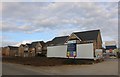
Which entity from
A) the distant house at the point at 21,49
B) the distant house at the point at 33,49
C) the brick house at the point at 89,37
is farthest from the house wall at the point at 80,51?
the distant house at the point at 21,49

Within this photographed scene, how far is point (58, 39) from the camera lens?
74.1 metres

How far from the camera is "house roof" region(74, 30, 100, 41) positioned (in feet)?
176

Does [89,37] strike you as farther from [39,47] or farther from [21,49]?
[21,49]

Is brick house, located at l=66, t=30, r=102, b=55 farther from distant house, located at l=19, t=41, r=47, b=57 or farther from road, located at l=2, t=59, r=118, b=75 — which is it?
distant house, located at l=19, t=41, r=47, b=57

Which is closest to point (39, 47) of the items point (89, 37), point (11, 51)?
point (11, 51)

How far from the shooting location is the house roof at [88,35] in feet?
176

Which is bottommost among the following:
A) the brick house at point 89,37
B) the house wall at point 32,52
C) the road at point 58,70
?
the road at point 58,70

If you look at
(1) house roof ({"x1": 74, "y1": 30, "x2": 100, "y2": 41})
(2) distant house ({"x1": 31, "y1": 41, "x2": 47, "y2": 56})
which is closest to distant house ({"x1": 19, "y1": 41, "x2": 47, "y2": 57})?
(2) distant house ({"x1": 31, "y1": 41, "x2": 47, "y2": 56})

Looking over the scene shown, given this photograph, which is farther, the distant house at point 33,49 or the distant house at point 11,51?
the distant house at point 11,51

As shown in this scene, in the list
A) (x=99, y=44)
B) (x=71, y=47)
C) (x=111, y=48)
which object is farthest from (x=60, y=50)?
(x=111, y=48)

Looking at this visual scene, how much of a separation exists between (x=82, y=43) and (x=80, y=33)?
671cm

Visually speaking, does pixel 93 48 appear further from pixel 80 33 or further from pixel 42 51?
pixel 42 51

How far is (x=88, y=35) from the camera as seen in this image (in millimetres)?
54938

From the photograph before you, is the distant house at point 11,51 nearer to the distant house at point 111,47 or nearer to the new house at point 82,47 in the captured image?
the distant house at point 111,47
